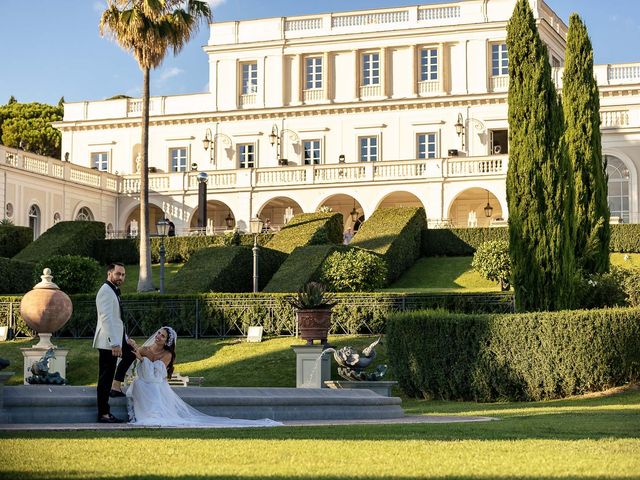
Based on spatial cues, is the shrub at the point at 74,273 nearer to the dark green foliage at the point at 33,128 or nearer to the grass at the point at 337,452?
the grass at the point at 337,452

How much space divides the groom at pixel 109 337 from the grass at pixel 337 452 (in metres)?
1.09

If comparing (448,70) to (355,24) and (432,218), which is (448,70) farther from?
(432,218)

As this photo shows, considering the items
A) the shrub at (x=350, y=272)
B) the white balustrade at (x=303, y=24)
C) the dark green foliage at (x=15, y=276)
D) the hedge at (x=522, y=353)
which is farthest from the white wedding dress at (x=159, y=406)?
the white balustrade at (x=303, y=24)

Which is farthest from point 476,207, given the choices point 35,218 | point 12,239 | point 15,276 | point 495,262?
point 15,276

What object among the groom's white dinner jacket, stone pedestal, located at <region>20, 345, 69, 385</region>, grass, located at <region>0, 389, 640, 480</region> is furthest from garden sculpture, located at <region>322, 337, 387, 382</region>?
the groom's white dinner jacket

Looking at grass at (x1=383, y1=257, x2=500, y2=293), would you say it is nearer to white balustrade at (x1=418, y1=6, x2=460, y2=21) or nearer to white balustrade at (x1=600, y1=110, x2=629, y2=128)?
white balustrade at (x1=600, y1=110, x2=629, y2=128)

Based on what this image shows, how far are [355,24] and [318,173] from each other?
30.1 ft

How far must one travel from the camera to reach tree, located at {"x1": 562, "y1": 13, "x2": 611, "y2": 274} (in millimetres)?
24844

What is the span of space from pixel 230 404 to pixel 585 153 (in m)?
16.3

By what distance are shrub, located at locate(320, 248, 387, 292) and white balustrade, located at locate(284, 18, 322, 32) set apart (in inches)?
1059

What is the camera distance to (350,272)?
1141 inches

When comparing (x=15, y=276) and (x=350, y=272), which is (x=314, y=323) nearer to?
(x=350, y=272)

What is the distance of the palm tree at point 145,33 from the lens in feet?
111

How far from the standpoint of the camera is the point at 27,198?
146 ft
